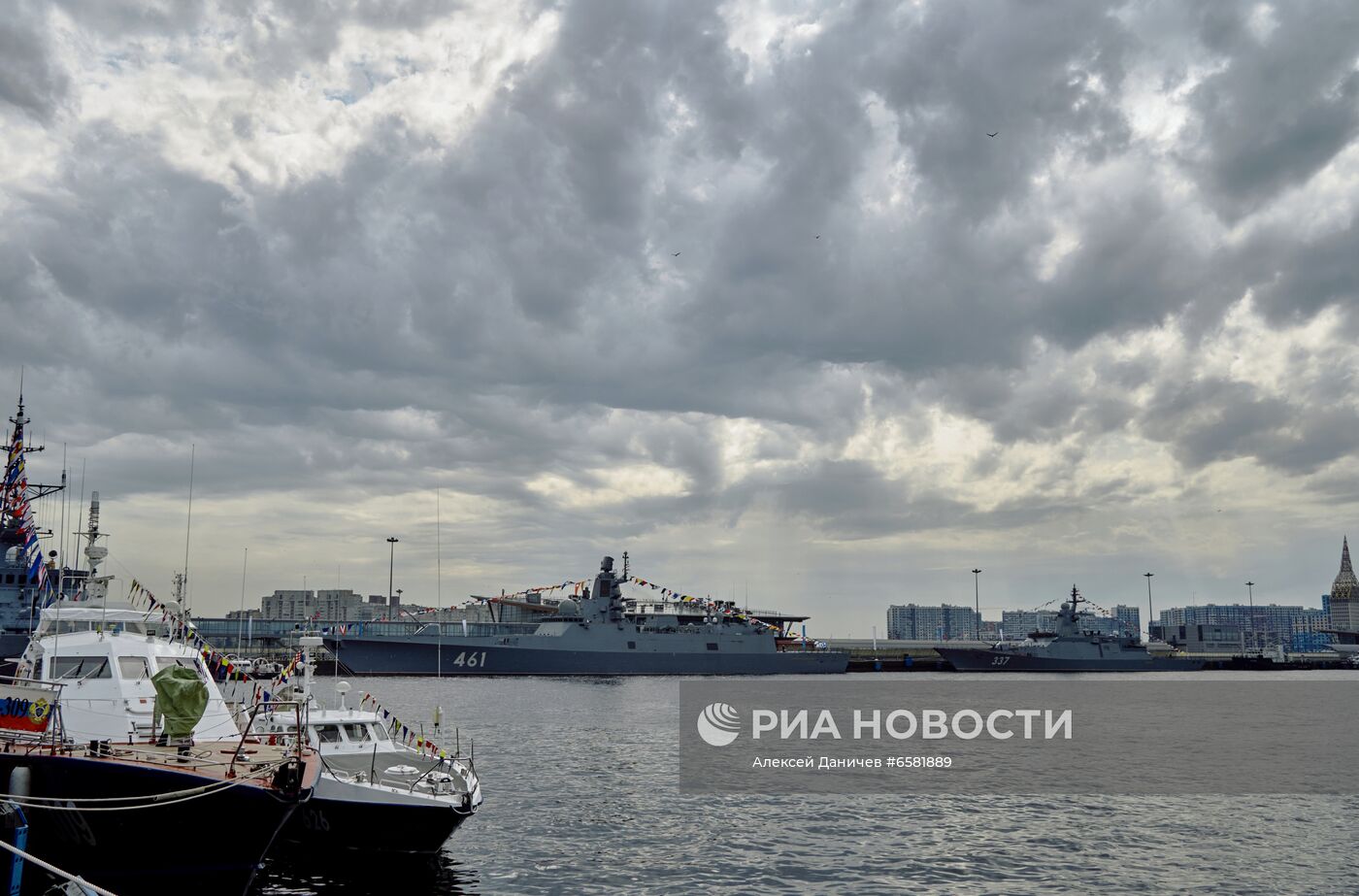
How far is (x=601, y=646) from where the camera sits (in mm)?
94188

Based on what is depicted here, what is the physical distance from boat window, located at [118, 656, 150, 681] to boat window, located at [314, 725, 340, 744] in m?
3.89

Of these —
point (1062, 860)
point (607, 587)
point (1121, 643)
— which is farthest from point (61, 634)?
point (1121, 643)

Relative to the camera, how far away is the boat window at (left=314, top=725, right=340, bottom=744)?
2241 centimetres

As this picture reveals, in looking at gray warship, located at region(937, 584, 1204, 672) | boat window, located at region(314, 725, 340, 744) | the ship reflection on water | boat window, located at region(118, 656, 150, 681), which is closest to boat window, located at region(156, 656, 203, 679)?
Result: boat window, located at region(118, 656, 150, 681)

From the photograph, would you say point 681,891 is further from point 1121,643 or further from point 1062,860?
point 1121,643

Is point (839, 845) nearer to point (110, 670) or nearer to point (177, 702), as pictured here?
point (177, 702)

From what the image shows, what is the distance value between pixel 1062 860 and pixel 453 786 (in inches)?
542

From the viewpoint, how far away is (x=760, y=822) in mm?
25453

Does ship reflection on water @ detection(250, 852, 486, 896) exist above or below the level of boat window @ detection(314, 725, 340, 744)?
below

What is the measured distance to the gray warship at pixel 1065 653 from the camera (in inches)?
4924

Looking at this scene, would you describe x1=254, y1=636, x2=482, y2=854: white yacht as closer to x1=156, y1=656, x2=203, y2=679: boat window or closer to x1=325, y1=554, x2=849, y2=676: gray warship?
x1=156, y1=656, x2=203, y2=679: boat window

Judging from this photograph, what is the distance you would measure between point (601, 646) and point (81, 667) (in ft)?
245

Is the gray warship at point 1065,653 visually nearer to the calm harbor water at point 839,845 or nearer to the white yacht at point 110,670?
the calm harbor water at point 839,845

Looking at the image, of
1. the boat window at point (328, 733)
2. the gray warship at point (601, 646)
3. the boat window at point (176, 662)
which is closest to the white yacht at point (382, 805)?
the boat window at point (328, 733)
